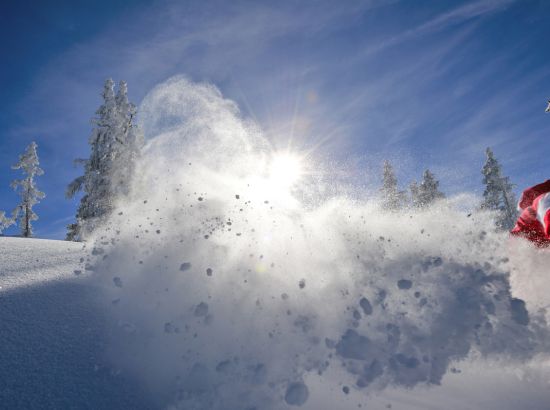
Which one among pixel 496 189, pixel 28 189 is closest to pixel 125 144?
pixel 28 189

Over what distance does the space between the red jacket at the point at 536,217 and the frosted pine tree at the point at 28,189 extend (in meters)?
38.0

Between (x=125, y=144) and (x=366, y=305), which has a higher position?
(x=125, y=144)

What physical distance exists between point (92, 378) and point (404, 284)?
10.2 ft

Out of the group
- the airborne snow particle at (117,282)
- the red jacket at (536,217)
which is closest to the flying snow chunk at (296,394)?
the airborne snow particle at (117,282)

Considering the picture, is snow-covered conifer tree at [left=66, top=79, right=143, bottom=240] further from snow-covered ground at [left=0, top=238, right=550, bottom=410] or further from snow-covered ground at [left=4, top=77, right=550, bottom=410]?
snow-covered ground at [left=0, top=238, right=550, bottom=410]

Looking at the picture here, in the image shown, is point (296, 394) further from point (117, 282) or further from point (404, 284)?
point (117, 282)

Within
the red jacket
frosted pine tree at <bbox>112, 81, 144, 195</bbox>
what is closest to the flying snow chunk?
the red jacket

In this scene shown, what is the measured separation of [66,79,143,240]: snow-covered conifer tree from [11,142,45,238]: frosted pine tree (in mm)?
12256

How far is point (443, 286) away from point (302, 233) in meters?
2.00

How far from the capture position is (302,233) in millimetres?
5297

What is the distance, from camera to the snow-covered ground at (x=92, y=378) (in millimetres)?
2736

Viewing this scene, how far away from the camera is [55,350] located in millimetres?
3109

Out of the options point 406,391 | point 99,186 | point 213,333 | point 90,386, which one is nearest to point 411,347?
point 406,391

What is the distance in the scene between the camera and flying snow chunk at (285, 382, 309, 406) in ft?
9.79
